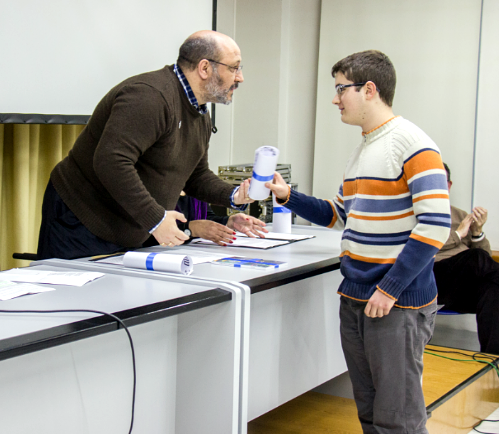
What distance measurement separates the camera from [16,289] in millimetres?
1335

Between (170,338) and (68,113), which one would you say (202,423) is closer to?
(170,338)

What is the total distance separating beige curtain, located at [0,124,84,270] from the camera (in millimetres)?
2844

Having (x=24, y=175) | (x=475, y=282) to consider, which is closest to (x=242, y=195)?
(x=24, y=175)

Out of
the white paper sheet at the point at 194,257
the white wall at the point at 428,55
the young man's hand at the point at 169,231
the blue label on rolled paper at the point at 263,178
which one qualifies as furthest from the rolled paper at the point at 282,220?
the white wall at the point at 428,55

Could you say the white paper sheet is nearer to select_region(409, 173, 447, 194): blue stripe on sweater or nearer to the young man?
the young man

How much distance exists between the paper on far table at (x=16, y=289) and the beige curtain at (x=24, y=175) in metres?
1.60

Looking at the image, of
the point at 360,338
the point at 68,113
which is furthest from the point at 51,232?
the point at 360,338

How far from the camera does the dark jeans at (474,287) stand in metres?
2.85

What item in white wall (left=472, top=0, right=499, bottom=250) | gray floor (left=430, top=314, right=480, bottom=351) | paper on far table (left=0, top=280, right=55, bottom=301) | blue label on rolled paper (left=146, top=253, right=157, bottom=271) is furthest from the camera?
white wall (left=472, top=0, right=499, bottom=250)

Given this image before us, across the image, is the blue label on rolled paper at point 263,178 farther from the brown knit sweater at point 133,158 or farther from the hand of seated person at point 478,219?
the hand of seated person at point 478,219

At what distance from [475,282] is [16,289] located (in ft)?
7.77

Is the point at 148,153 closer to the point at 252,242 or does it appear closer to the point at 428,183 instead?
the point at 252,242

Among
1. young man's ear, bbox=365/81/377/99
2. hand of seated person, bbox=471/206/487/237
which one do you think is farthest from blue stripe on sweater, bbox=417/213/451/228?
hand of seated person, bbox=471/206/487/237

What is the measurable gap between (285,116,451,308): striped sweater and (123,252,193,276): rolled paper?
43 cm
